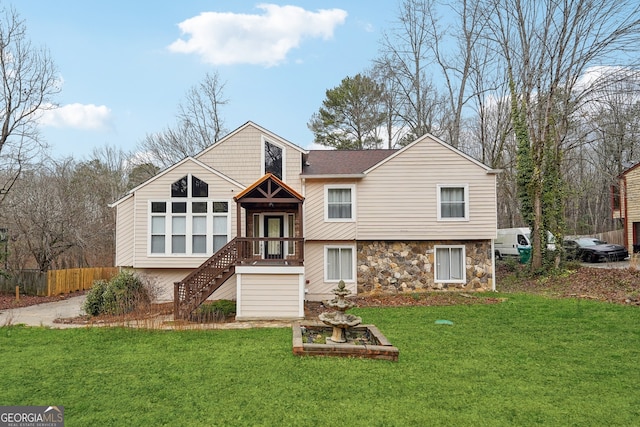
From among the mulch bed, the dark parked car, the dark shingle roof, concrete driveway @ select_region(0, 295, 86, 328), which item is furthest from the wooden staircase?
the dark parked car

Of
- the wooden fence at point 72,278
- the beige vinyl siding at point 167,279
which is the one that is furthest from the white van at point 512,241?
the wooden fence at point 72,278

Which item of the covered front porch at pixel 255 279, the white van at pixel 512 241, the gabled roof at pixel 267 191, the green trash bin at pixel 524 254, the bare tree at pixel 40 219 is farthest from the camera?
the white van at pixel 512 241

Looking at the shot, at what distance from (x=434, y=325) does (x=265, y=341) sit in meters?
4.16

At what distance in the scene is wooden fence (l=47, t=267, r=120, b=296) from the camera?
17.6 meters

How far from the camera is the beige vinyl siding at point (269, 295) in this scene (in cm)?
1092

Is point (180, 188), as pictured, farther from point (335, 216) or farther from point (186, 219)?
point (335, 216)

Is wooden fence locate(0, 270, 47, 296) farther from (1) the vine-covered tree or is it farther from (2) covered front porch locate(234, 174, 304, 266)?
(1) the vine-covered tree

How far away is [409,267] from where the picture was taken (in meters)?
14.2

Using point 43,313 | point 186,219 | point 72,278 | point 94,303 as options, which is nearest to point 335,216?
point 186,219

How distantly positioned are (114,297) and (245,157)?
653 centimetres

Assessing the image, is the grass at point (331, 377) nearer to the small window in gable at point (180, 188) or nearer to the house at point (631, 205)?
the small window in gable at point (180, 188)

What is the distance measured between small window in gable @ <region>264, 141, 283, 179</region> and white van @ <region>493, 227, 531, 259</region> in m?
13.6

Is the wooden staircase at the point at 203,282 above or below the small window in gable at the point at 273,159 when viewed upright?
below

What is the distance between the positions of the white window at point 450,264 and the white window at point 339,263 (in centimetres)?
320
